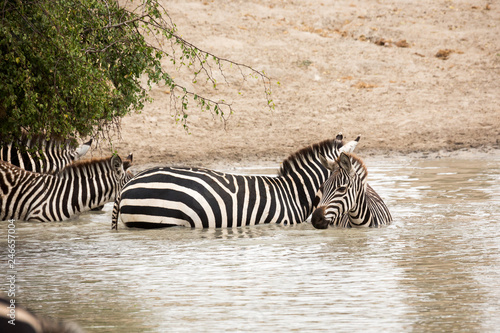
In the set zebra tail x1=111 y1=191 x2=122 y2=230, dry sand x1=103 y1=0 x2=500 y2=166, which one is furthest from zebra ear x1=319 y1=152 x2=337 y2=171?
dry sand x1=103 y1=0 x2=500 y2=166

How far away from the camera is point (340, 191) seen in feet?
29.6

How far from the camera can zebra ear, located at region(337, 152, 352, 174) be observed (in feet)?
29.9

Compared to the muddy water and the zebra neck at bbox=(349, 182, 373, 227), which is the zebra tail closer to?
the muddy water

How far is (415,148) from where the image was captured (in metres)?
19.4

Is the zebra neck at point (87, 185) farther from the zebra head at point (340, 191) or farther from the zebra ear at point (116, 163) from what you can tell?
the zebra head at point (340, 191)

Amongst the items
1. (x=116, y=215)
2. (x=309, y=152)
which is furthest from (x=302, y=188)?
(x=116, y=215)

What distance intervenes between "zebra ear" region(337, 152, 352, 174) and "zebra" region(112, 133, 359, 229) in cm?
93

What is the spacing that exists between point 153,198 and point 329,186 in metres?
2.04

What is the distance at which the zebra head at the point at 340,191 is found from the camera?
8.89 meters

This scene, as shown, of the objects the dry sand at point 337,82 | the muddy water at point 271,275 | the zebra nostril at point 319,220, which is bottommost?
the muddy water at point 271,275

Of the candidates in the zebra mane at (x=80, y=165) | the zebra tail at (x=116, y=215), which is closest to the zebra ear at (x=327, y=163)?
Result: the zebra tail at (x=116, y=215)

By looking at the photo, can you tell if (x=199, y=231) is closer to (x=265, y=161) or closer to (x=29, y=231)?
(x=29, y=231)

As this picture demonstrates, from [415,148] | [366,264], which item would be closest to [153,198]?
[366,264]

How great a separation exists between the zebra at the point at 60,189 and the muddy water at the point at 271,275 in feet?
0.90
